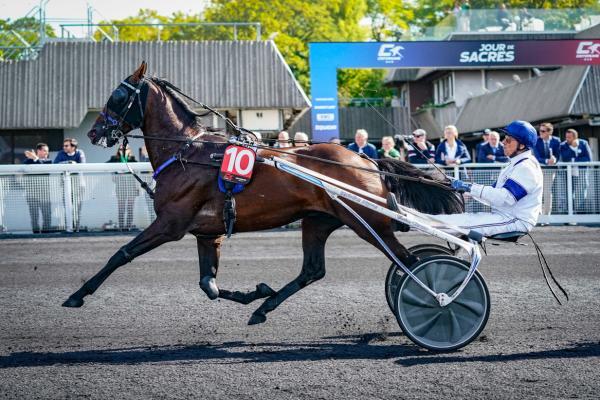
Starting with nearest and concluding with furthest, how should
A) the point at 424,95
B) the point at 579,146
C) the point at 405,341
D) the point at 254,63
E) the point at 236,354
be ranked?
the point at 236,354 → the point at 405,341 → the point at 579,146 → the point at 254,63 → the point at 424,95

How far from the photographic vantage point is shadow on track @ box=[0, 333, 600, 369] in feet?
17.6

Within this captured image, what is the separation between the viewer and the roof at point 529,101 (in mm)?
23188

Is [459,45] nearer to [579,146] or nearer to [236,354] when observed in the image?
[579,146]

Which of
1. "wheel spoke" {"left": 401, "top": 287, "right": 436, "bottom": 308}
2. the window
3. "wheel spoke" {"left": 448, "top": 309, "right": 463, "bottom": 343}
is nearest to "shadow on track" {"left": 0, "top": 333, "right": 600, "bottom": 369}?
"wheel spoke" {"left": 448, "top": 309, "right": 463, "bottom": 343}

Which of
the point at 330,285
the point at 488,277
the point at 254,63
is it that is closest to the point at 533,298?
the point at 488,277

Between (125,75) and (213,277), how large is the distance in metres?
19.4

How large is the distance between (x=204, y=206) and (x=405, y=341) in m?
1.93

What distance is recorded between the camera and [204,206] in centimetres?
635

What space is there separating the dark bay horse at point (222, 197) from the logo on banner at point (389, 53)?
1403 centimetres

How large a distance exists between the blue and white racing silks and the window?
1207 inches

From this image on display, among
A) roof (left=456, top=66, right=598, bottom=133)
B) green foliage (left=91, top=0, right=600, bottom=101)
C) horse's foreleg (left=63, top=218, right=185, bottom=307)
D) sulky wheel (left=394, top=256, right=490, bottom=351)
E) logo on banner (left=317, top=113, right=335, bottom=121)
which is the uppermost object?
green foliage (left=91, top=0, right=600, bottom=101)

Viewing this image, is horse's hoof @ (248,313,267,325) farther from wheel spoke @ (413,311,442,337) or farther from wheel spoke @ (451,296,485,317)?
wheel spoke @ (451,296,485,317)

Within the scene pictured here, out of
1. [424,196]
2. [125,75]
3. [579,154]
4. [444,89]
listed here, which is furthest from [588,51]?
[444,89]

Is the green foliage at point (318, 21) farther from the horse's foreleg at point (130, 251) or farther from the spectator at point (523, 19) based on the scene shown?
the horse's foreleg at point (130, 251)
